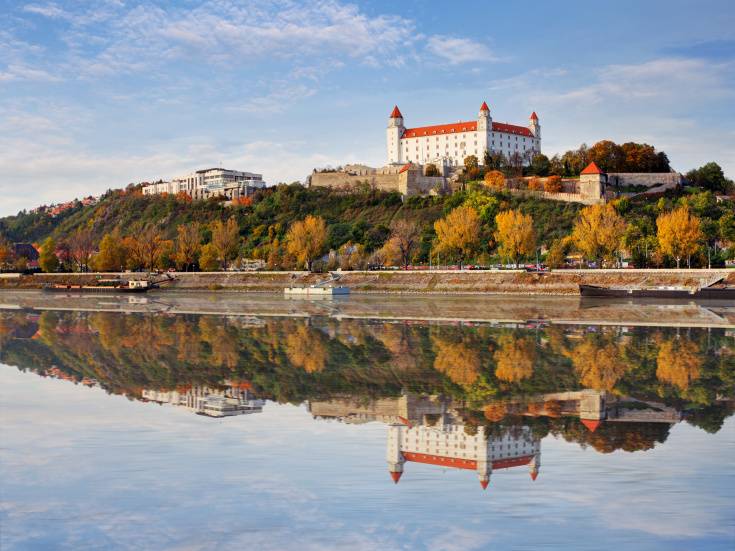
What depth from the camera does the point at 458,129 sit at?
116m

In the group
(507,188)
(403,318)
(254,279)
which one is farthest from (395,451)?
(507,188)

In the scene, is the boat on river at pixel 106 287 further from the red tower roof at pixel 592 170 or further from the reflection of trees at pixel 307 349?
the red tower roof at pixel 592 170

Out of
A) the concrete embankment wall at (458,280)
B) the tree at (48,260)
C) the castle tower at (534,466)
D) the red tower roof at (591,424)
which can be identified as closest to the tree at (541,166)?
the concrete embankment wall at (458,280)

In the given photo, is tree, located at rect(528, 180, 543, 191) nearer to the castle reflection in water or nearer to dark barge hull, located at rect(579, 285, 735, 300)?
dark barge hull, located at rect(579, 285, 735, 300)

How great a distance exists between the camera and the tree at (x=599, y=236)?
6275cm

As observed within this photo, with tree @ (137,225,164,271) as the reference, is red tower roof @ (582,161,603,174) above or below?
above

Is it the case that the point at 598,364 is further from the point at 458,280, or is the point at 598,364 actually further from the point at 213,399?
the point at 458,280

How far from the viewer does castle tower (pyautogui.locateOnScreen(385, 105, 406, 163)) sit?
12031 centimetres

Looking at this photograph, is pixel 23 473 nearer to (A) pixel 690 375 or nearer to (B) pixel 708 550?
(B) pixel 708 550

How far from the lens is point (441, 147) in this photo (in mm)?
116812

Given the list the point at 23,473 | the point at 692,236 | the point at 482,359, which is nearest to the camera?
the point at 23,473

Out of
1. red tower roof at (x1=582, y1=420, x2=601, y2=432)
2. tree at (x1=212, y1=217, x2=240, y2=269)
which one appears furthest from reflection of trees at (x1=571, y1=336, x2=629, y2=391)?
tree at (x1=212, y1=217, x2=240, y2=269)

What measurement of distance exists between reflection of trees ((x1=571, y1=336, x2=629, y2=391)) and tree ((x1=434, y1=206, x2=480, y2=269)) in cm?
4662

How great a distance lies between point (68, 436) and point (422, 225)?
258 ft
